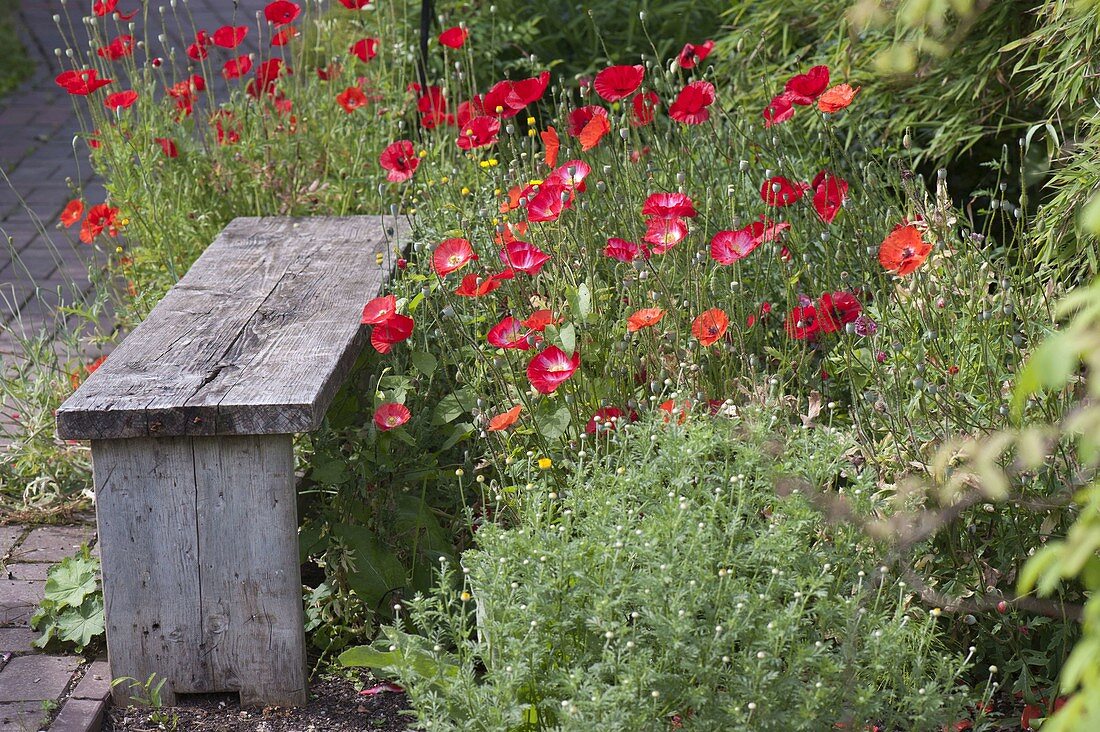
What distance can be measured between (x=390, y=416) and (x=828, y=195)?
1.08 metres

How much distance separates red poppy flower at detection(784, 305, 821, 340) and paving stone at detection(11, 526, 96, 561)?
1.84m

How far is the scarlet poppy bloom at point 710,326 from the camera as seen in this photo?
7.73ft

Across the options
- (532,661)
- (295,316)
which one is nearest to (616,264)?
(295,316)

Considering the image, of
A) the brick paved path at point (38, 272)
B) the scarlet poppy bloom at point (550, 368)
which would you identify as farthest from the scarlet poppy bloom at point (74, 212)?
the scarlet poppy bloom at point (550, 368)

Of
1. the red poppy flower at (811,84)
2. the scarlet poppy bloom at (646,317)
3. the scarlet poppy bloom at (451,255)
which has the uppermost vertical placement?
the red poppy flower at (811,84)

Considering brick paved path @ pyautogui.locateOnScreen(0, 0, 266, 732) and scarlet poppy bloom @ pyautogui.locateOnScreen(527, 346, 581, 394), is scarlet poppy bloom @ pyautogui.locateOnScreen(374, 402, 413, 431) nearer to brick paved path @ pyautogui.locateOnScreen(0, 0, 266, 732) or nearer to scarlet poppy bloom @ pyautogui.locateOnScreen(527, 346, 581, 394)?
scarlet poppy bloom @ pyautogui.locateOnScreen(527, 346, 581, 394)

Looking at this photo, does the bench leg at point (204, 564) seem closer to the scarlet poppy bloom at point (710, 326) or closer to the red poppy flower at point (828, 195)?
the scarlet poppy bloom at point (710, 326)

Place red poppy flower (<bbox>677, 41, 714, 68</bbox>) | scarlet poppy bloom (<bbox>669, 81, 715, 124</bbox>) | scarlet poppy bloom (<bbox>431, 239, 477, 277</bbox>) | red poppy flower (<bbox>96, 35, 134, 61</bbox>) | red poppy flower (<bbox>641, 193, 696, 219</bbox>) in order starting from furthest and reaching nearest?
red poppy flower (<bbox>96, 35, 134, 61</bbox>) < red poppy flower (<bbox>677, 41, 714, 68</bbox>) < scarlet poppy bloom (<bbox>669, 81, 715, 124</bbox>) < scarlet poppy bloom (<bbox>431, 239, 477, 277</bbox>) < red poppy flower (<bbox>641, 193, 696, 219</bbox>)

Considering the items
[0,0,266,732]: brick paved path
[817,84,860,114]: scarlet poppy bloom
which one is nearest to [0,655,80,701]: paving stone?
[0,0,266,732]: brick paved path

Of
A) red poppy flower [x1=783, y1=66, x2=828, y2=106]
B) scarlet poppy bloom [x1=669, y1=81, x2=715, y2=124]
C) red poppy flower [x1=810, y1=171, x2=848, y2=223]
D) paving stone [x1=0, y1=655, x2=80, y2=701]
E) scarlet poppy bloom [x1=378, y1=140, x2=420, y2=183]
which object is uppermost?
red poppy flower [x1=783, y1=66, x2=828, y2=106]

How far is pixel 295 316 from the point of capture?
9.18ft

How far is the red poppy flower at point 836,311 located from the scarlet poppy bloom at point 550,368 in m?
0.55

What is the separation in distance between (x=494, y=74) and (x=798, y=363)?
2.77 metres

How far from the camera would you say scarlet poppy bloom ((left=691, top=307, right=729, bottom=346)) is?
2.36 metres
